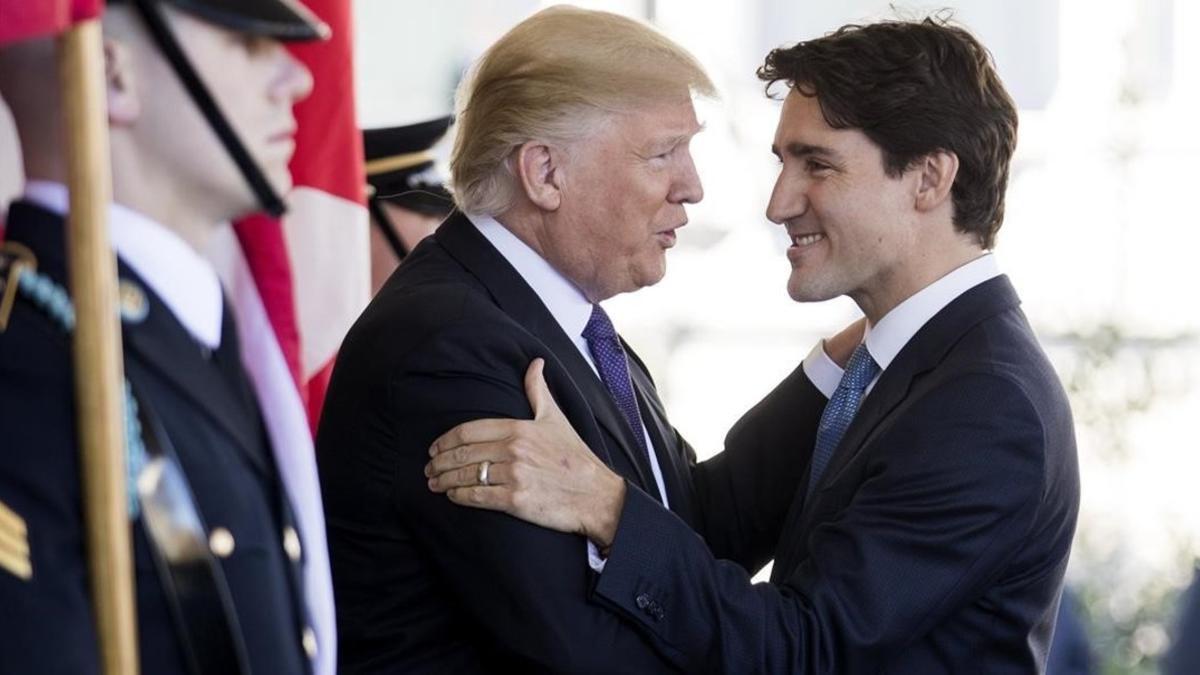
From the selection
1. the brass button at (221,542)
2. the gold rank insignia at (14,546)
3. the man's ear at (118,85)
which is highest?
the man's ear at (118,85)

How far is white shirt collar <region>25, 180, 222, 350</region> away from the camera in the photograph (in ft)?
3.93

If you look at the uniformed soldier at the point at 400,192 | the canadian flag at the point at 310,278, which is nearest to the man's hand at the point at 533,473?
the canadian flag at the point at 310,278

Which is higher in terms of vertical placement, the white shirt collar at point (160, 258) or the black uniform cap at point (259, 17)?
the black uniform cap at point (259, 17)

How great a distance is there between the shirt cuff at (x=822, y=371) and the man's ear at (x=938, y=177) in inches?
11.7

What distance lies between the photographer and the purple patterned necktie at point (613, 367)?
2.18 metres

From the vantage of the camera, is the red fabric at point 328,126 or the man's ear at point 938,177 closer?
the red fabric at point 328,126

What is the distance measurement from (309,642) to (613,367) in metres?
0.92

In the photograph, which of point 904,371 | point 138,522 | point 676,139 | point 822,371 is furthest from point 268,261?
point 822,371

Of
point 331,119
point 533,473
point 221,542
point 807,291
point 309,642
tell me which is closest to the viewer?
point 221,542

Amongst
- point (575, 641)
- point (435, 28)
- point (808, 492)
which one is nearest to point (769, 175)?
point (435, 28)

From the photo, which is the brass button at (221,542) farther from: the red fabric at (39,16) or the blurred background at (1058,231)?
the blurred background at (1058,231)

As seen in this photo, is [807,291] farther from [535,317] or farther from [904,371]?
[535,317]

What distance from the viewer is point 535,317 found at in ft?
6.84

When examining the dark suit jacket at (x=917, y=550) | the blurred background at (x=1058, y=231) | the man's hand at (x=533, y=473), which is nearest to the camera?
the man's hand at (x=533, y=473)
